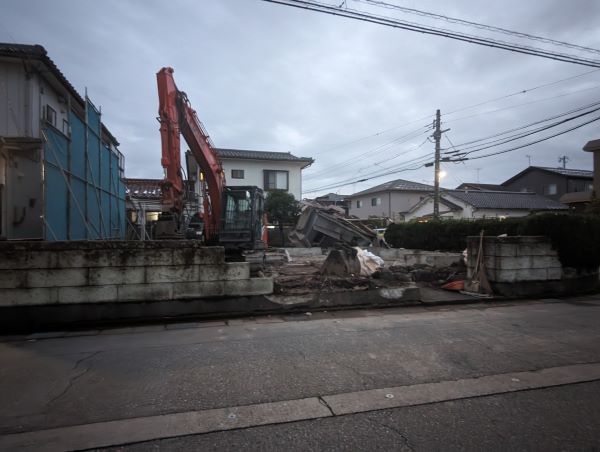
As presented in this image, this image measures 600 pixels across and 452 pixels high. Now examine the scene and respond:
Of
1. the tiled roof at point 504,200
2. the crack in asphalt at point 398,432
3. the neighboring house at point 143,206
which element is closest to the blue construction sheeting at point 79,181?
the neighboring house at point 143,206

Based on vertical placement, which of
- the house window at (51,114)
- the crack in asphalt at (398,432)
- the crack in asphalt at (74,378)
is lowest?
the crack in asphalt at (74,378)

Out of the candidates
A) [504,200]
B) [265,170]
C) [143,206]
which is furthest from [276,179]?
[504,200]

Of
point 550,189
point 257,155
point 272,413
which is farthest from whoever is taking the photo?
point 550,189

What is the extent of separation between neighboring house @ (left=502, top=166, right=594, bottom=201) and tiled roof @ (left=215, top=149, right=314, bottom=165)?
27.3m

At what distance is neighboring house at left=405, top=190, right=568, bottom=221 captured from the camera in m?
31.3

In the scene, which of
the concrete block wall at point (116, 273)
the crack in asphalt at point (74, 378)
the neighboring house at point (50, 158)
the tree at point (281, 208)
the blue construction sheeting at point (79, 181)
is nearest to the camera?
the crack in asphalt at point (74, 378)

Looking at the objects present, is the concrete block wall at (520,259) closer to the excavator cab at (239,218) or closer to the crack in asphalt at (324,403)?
the excavator cab at (239,218)

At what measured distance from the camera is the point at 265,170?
2934 cm

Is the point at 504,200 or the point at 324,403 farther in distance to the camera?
the point at 504,200

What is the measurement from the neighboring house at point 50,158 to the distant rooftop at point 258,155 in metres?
16.7

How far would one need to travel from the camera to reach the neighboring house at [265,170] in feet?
94.8

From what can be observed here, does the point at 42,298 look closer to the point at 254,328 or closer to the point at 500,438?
the point at 254,328

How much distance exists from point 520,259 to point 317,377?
6749mm

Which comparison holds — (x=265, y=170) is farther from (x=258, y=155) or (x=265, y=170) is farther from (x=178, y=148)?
(x=178, y=148)
